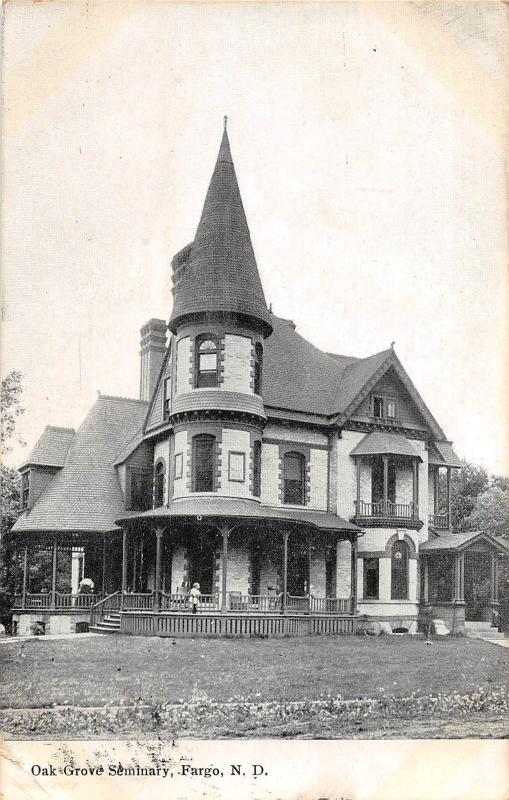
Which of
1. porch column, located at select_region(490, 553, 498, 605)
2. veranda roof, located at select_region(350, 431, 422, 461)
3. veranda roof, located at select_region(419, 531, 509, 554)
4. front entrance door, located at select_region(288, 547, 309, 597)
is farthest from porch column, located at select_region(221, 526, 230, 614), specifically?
porch column, located at select_region(490, 553, 498, 605)

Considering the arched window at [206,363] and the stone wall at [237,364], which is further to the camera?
the arched window at [206,363]

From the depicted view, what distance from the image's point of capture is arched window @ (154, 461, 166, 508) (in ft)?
99.6

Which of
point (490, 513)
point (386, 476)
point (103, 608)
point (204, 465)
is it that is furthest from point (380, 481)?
point (103, 608)

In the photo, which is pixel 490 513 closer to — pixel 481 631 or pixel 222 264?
pixel 481 631

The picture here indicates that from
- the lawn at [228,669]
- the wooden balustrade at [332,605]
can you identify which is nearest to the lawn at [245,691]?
the lawn at [228,669]

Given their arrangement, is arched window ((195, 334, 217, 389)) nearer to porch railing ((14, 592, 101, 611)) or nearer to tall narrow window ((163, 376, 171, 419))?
tall narrow window ((163, 376, 171, 419))

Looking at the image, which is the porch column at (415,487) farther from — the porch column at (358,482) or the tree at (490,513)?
the tree at (490,513)

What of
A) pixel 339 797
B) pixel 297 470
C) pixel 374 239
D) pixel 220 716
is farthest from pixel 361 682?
pixel 297 470

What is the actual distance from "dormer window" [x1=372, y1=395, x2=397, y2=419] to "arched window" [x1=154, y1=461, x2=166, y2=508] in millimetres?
7620

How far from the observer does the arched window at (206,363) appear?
27.0m

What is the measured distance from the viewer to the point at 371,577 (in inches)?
1161

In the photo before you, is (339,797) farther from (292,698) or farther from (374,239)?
(374,239)

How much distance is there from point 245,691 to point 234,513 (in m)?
9.67

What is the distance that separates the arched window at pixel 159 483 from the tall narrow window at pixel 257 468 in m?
3.90
